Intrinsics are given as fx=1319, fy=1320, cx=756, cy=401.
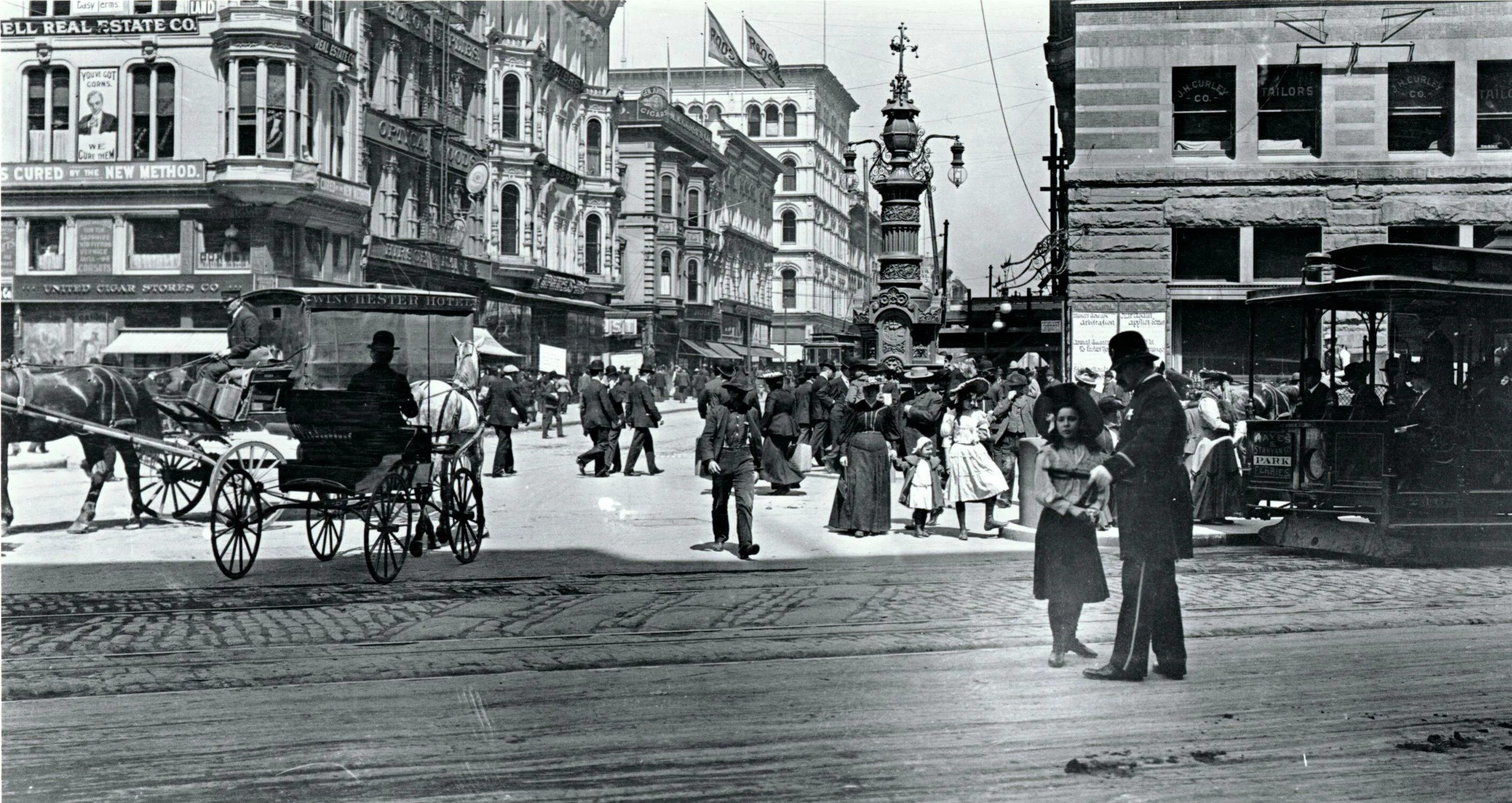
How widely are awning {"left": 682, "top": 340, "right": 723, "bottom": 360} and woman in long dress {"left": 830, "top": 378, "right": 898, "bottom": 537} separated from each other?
54.9 m

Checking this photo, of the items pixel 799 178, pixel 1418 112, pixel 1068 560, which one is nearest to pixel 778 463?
pixel 1418 112

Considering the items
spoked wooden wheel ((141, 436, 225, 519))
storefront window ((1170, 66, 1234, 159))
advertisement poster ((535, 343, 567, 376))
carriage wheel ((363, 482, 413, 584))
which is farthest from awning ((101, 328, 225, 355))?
advertisement poster ((535, 343, 567, 376))

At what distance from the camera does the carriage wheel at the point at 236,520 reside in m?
10.5

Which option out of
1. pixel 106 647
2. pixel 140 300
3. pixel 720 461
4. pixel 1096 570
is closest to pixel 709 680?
pixel 1096 570

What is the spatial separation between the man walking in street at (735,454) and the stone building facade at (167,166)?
13.4 m

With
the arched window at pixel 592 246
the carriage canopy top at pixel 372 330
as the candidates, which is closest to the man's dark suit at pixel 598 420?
the carriage canopy top at pixel 372 330

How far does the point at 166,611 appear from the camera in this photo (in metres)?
9.24

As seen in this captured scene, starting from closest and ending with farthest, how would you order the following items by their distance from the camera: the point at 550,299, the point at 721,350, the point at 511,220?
the point at 511,220
the point at 550,299
the point at 721,350

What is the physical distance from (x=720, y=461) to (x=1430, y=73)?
12.3 meters

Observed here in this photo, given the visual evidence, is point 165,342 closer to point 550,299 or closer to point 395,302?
point 395,302

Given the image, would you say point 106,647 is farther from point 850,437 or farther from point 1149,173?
point 1149,173

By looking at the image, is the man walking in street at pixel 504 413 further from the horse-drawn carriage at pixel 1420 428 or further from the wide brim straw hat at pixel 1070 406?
the wide brim straw hat at pixel 1070 406

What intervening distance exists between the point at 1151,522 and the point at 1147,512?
0.19 feet

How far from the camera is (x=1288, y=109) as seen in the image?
18703mm
